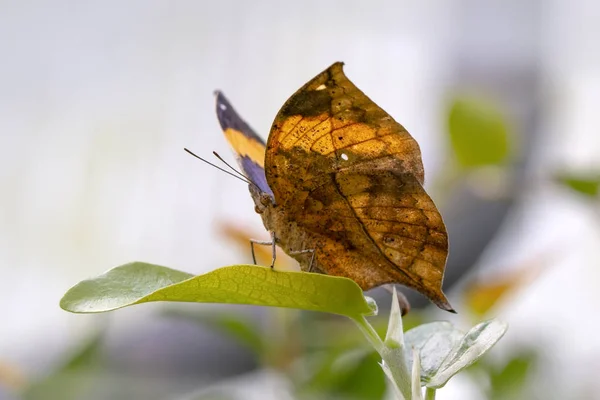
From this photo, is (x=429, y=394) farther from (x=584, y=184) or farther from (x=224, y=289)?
(x=584, y=184)

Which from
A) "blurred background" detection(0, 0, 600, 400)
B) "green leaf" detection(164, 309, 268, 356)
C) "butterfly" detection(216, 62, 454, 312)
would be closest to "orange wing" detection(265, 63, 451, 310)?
"butterfly" detection(216, 62, 454, 312)

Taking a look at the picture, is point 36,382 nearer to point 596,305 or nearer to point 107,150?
point 107,150

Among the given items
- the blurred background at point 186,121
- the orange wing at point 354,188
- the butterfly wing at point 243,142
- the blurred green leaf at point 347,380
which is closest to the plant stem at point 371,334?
the orange wing at point 354,188

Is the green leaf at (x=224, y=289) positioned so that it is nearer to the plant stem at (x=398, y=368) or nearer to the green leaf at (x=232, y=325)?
the plant stem at (x=398, y=368)

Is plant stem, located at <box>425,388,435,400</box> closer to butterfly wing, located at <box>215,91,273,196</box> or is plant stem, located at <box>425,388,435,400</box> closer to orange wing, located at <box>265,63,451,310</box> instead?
orange wing, located at <box>265,63,451,310</box>

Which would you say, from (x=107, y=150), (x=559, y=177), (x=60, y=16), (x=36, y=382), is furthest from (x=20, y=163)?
(x=559, y=177)

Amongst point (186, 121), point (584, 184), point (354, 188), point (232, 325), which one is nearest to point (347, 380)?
point (232, 325)
